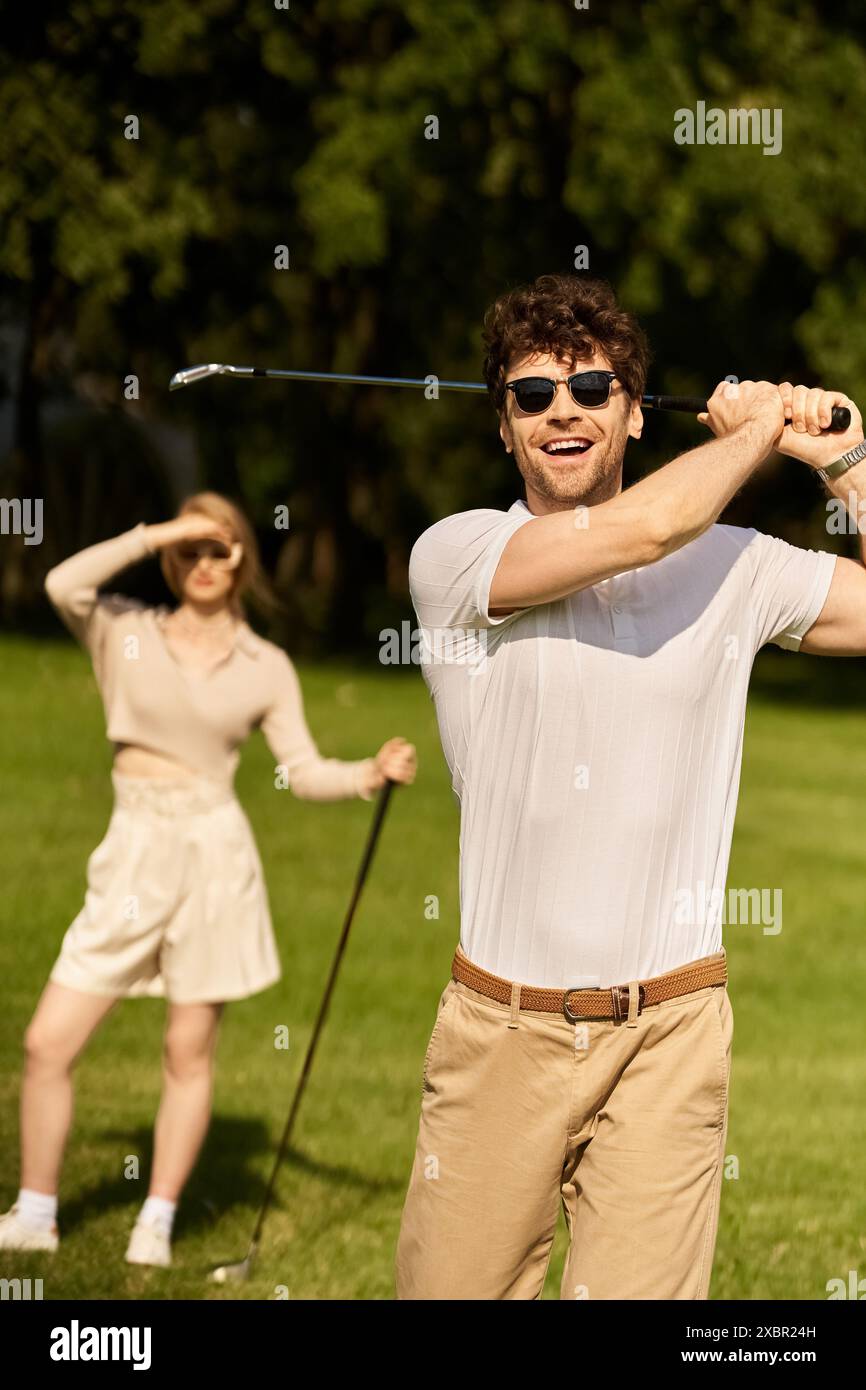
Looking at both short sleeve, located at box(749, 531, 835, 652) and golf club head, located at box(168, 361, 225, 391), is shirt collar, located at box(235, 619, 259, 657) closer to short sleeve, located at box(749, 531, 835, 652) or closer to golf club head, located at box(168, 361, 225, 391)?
golf club head, located at box(168, 361, 225, 391)

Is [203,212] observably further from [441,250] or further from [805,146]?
[805,146]

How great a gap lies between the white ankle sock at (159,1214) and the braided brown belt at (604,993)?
9.14ft

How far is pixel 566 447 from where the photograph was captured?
13.4 feet

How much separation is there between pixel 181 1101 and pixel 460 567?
3.03 meters

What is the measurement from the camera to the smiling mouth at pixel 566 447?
4.09 metres

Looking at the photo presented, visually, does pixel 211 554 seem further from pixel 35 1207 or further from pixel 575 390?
pixel 575 390

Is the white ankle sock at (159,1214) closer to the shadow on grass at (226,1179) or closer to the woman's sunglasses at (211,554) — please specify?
the shadow on grass at (226,1179)

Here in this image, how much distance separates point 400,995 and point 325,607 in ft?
85.6

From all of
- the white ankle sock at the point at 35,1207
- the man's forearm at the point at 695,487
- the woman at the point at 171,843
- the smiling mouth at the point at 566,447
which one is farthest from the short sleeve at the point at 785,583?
the white ankle sock at the point at 35,1207

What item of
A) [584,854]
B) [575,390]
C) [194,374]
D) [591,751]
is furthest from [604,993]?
[194,374]

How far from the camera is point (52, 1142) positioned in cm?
636

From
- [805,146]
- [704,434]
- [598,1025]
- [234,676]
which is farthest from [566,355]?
[704,434]

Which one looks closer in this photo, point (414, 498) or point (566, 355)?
point (566, 355)

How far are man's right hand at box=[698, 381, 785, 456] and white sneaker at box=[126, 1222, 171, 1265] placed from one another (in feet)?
11.3
